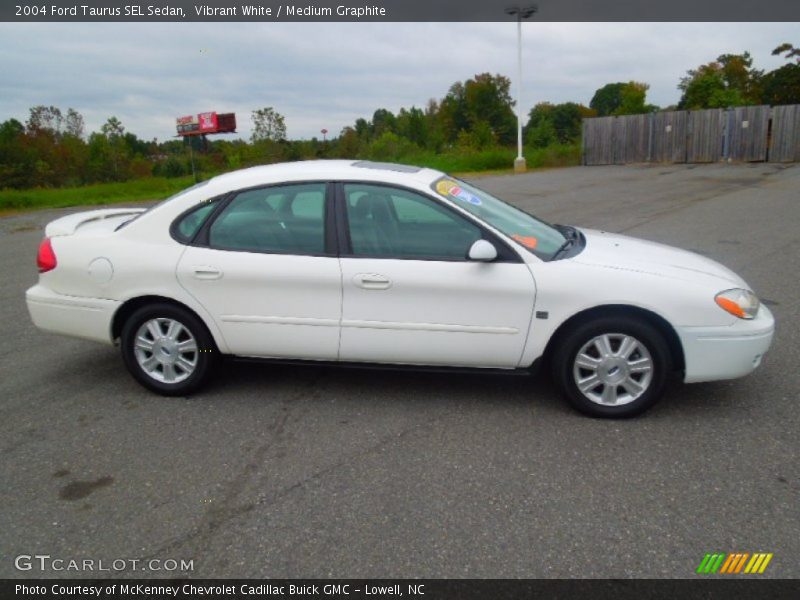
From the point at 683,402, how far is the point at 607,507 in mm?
1436

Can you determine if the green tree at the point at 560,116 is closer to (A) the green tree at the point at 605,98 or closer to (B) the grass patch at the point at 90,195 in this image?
(A) the green tree at the point at 605,98

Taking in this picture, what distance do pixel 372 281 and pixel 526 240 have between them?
3.45ft

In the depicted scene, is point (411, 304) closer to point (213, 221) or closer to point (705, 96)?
point (213, 221)

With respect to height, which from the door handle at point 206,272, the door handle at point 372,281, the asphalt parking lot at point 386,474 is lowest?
the asphalt parking lot at point 386,474

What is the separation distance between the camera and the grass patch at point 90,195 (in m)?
19.4

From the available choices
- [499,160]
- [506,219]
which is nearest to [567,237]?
[506,219]

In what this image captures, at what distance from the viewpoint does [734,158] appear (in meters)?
27.4

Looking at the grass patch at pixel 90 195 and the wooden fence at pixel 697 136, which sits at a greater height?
the wooden fence at pixel 697 136

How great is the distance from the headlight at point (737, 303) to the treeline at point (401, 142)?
1886 centimetres

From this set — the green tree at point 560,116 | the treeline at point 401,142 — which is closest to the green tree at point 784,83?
the treeline at point 401,142

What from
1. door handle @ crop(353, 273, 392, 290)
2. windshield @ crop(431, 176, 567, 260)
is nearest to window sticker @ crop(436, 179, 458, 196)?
windshield @ crop(431, 176, 567, 260)

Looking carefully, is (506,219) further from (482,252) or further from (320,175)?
(320,175)

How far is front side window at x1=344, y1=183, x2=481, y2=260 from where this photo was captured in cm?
382

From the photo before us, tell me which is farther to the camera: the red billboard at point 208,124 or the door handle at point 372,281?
the red billboard at point 208,124
